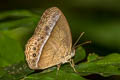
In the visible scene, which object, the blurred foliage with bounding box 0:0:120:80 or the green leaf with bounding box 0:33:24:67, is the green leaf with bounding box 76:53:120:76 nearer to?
the blurred foliage with bounding box 0:0:120:80

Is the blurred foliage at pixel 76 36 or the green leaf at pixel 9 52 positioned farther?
the green leaf at pixel 9 52

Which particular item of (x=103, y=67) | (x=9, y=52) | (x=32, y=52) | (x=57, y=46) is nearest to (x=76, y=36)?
(x=9, y=52)

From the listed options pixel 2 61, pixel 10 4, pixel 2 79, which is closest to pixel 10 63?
pixel 2 61

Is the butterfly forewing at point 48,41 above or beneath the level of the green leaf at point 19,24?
beneath

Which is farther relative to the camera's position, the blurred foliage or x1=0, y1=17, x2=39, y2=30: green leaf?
x1=0, y1=17, x2=39, y2=30: green leaf

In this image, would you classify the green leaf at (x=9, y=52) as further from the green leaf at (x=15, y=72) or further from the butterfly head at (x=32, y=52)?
the butterfly head at (x=32, y=52)

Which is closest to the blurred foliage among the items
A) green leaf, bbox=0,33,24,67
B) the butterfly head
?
green leaf, bbox=0,33,24,67

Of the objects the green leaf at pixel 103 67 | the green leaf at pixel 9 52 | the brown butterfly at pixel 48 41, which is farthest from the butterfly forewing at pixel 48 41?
the green leaf at pixel 9 52
